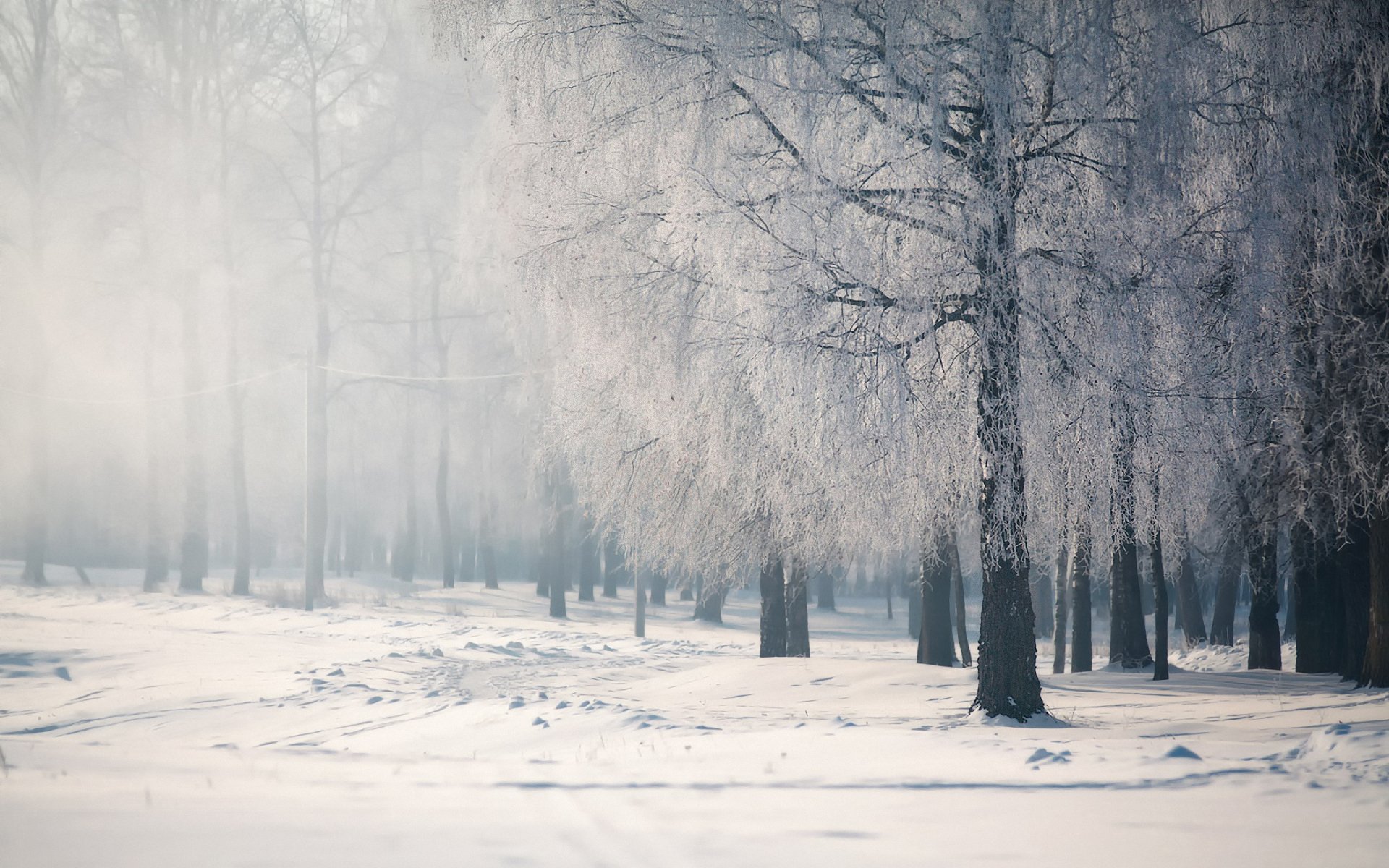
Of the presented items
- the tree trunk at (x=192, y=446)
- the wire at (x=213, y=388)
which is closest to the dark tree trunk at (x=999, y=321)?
the wire at (x=213, y=388)

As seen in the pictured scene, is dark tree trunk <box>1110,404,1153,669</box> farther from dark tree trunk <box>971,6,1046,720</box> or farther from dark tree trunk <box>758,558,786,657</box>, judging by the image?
dark tree trunk <box>971,6,1046,720</box>

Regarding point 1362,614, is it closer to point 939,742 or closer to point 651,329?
point 939,742

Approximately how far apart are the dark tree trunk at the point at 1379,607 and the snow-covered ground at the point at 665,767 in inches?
18.4

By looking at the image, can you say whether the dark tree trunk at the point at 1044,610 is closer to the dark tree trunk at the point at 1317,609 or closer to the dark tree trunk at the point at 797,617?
the dark tree trunk at the point at 797,617

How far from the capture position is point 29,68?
93.0ft

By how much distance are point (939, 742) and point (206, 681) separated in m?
9.58

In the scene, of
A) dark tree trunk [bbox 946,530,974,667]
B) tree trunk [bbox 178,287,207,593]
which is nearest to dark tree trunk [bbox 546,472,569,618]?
tree trunk [bbox 178,287,207,593]

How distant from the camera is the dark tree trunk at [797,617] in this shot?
17.8 meters

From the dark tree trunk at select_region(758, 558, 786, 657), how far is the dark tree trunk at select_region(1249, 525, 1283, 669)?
7.10 meters

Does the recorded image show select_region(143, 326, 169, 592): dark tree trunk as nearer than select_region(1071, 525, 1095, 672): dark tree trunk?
No

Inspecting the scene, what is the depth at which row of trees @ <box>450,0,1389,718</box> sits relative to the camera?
8445 mm

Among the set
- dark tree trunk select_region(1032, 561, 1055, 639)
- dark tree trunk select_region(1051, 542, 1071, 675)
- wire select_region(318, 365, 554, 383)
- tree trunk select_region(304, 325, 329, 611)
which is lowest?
dark tree trunk select_region(1032, 561, 1055, 639)

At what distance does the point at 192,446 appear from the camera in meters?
27.5

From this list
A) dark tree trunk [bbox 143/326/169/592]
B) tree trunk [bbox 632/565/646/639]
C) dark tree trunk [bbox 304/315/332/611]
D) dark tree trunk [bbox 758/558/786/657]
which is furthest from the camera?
dark tree trunk [bbox 143/326/169/592]
